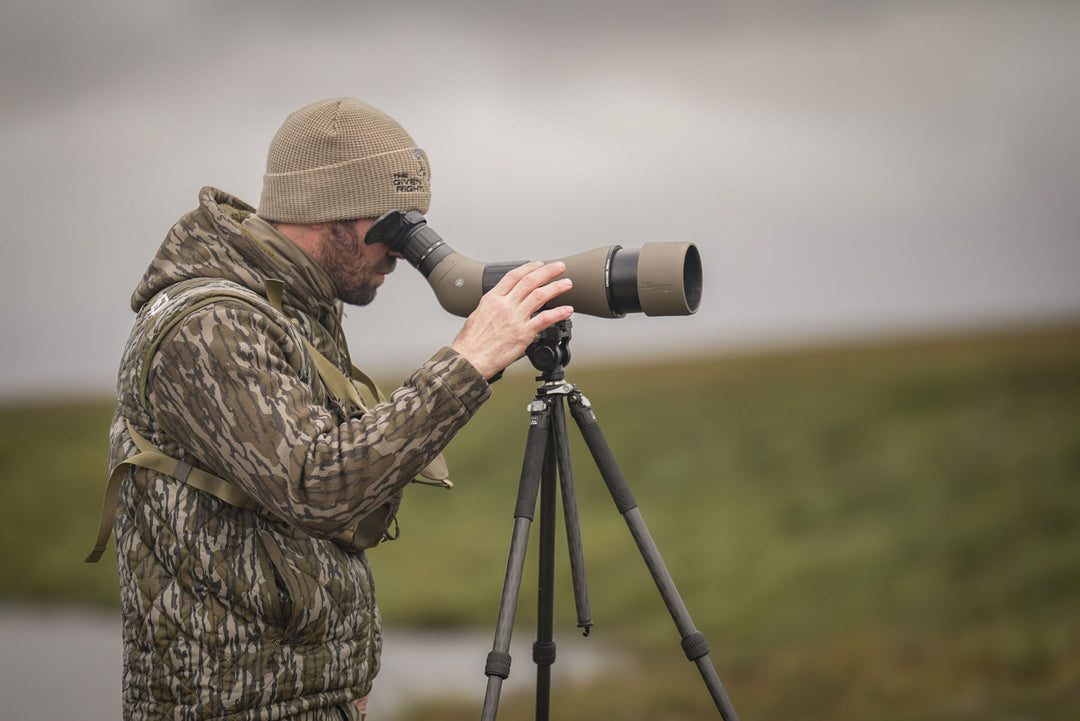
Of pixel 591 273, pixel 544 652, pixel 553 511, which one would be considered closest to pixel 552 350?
pixel 591 273

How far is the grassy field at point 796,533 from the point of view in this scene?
3900 millimetres

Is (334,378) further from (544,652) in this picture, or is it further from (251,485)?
(544,652)

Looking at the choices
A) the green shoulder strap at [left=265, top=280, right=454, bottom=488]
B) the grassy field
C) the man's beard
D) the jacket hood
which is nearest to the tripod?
the green shoulder strap at [left=265, top=280, right=454, bottom=488]

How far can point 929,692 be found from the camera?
3775 mm

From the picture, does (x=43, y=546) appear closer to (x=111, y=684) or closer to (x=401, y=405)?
(x=111, y=684)

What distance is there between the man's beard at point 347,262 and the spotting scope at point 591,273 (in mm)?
34

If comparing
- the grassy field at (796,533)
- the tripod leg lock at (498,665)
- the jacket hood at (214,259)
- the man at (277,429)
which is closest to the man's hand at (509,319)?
the man at (277,429)

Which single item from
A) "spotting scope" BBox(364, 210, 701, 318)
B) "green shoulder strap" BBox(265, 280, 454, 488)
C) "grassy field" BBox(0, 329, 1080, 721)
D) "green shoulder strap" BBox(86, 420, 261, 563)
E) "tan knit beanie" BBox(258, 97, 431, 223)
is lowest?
"grassy field" BBox(0, 329, 1080, 721)

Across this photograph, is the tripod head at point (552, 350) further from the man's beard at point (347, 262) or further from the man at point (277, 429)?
the man's beard at point (347, 262)

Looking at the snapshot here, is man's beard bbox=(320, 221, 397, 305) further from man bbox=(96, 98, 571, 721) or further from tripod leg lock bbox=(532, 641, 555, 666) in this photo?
tripod leg lock bbox=(532, 641, 555, 666)

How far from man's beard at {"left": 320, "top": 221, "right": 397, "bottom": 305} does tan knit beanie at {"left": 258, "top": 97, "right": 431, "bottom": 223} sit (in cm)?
4

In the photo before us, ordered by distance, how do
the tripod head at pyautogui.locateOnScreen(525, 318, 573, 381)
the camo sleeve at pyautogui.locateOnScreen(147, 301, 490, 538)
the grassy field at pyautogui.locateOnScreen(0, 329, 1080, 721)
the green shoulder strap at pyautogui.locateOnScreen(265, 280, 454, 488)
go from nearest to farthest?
the camo sleeve at pyautogui.locateOnScreen(147, 301, 490, 538) < the green shoulder strap at pyautogui.locateOnScreen(265, 280, 454, 488) < the tripod head at pyautogui.locateOnScreen(525, 318, 573, 381) < the grassy field at pyautogui.locateOnScreen(0, 329, 1080, 721)

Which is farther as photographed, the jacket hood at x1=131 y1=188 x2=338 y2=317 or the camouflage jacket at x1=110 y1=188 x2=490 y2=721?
the jacket hood at x1=131 y1=188 x2=338 y2=317

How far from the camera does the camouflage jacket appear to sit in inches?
49.9
